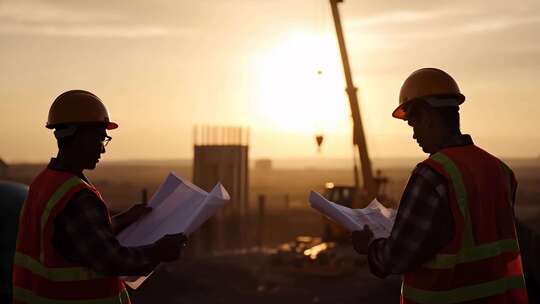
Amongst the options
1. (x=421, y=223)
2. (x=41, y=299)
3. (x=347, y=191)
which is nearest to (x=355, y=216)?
(x=421, y=223)

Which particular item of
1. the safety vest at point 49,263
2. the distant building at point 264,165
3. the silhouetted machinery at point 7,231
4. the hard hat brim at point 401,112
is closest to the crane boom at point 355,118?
the silhouetted machinery at point 7,231

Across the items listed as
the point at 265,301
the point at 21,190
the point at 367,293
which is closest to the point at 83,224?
the point at 21,190

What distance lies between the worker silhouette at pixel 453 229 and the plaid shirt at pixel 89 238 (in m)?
1.18

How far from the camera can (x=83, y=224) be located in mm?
3309

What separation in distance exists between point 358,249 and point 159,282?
41.2 feet

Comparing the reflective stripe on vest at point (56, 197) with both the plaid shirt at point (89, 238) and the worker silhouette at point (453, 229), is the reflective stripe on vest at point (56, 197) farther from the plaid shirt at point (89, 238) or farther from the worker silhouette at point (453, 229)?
the worker silhouette at point (453, 229)

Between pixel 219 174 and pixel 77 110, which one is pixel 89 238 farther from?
pixel 219 174

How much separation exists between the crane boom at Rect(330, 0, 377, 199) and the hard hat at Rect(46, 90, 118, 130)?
769 inches

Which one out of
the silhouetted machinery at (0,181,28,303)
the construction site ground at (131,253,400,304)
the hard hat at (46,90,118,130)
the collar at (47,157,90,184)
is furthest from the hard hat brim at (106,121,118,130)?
the construction site ground at (131,253,400,304)

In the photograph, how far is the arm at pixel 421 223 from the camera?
10.3 ft

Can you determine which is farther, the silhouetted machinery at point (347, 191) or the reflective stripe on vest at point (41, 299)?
the silhouetted machinery at point (347, 191)

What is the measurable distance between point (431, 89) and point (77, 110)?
5.56 feet

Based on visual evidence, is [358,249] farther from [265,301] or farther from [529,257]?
[265,301]

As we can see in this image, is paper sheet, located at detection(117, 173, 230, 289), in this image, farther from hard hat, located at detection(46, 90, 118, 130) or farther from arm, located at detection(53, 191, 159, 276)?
hard hat, located at detection(46, 90, 118, 130)
